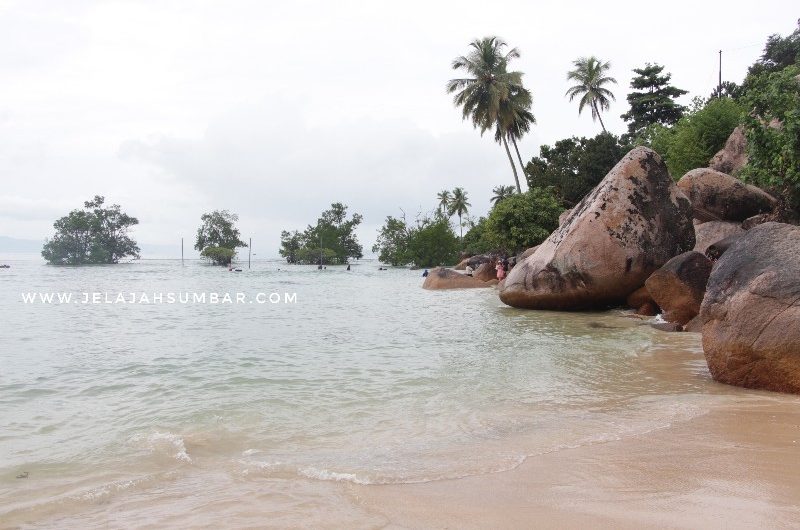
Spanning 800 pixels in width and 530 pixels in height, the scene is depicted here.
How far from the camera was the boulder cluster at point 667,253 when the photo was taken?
22.6ft

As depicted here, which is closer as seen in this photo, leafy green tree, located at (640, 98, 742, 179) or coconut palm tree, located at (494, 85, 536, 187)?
leafy green tree, located at (640, 98, 742, 179)

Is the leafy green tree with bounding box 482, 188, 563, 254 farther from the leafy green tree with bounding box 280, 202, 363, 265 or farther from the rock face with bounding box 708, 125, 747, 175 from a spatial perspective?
the leafy green tree with bounding box 280, 202, 363, 265

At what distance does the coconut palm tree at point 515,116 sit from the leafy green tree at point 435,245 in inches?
789

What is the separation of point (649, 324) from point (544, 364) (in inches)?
188

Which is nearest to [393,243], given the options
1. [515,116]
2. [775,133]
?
[515,116]

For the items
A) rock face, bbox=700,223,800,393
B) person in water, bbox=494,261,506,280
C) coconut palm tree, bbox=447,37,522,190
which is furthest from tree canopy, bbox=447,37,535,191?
rock face, bbox=700,223,800,393

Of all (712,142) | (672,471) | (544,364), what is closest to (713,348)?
(544,364)

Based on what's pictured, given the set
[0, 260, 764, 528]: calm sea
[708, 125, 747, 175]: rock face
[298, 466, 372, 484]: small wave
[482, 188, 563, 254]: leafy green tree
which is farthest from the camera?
[482, 188, 563, 254]: leafy green tree

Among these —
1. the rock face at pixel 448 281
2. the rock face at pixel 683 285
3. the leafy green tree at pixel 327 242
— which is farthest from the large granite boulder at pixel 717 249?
the leafy green tree at pixel 327 242

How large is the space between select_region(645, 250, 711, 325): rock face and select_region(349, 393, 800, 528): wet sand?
23.6 feet

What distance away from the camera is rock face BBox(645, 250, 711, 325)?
11555 millimetres

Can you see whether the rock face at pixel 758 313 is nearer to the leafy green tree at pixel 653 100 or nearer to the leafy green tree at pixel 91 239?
the leafy green tree at pixel 653 100

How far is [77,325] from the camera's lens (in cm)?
1442

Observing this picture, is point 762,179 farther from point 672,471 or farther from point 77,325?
point 77,325
